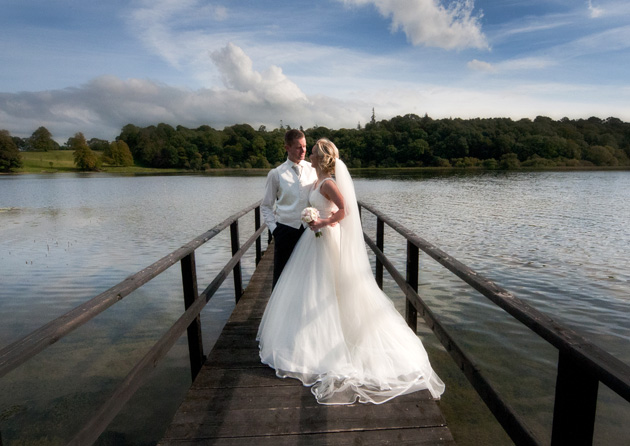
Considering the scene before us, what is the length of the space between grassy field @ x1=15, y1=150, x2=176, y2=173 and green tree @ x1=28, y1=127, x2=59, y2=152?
44.1ft

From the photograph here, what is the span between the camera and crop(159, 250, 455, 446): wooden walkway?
2541mm

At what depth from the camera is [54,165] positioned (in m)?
99.5

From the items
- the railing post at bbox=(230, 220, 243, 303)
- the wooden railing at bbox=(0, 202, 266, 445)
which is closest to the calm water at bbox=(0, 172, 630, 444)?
the railing post at bbox=(230, 220, 243, 303)

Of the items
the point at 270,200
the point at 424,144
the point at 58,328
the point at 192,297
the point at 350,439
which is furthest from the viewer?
the point at 424,144

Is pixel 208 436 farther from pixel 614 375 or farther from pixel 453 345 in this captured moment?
pixel 614 375

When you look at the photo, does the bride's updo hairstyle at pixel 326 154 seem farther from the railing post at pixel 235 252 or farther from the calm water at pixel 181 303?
the calm water at pixel 181 303

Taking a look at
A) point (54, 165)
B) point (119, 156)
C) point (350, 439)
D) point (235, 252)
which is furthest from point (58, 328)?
point (119, 156)

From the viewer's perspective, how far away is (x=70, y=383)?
190 inches

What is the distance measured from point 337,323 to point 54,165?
117m

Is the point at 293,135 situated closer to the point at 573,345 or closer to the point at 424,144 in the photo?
the point at 573,345

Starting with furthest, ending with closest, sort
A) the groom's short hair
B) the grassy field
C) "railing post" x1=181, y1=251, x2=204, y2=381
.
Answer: the grassy field
the groom's short hair
"railing post" x1=181, y1=251, x2=204, y2=381

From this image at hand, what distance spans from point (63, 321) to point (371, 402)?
2073 mm

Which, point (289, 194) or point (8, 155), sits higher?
point (8, 155)

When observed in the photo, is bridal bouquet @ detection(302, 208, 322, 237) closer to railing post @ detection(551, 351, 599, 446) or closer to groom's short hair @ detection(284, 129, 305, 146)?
groom's short hair @ detection(284, 129, 305, 146)
